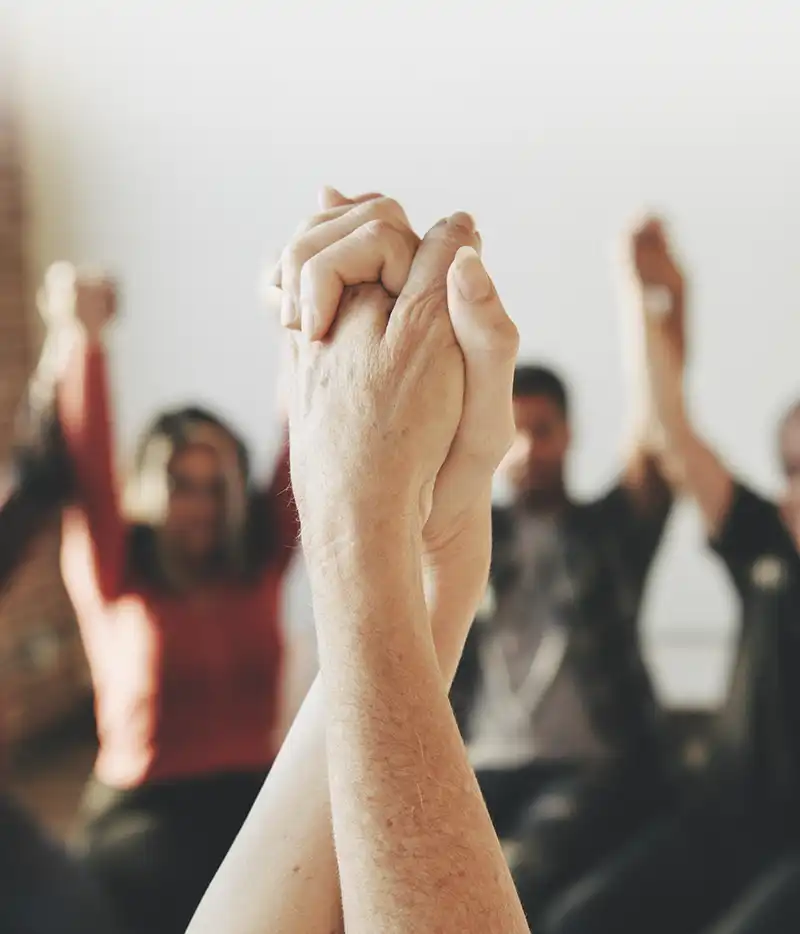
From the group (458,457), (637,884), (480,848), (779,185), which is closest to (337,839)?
(480,848)

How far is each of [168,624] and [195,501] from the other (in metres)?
0.21

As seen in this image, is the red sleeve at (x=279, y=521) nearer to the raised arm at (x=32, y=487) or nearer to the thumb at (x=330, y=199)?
the raised arm at (x=32, y=487)

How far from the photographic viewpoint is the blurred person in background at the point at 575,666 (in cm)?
183

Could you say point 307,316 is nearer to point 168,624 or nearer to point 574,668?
point 168,624

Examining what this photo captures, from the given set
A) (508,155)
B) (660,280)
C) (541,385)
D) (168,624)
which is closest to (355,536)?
(168,624)

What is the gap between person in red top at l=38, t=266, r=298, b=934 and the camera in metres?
1.61

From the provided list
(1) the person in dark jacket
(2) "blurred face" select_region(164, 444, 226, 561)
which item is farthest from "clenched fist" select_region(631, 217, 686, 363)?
(2) "blurred face" select_region(164, 444, 226, 561)

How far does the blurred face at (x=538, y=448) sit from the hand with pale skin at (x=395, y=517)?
133 cm

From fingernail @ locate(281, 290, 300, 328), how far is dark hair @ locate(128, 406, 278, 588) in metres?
1.27

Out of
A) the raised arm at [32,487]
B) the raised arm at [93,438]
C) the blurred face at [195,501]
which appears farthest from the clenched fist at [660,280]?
the raised arm at [32,487]

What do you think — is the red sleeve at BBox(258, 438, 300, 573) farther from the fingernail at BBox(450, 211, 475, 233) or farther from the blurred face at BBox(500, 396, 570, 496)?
the fingernail at BBox(450, 211, 475, 233)

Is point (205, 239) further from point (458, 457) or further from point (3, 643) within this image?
point (458, 457)

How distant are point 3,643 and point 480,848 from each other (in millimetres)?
2605

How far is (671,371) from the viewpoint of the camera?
1.77m
